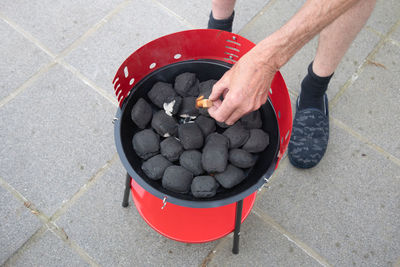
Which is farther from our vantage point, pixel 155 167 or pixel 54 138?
pixel 54 138

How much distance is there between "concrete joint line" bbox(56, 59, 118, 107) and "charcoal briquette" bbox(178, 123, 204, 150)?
636 millimetres

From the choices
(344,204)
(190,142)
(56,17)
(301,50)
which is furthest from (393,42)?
(56,17)

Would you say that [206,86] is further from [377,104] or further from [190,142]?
[377,104]

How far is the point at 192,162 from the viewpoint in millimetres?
1188

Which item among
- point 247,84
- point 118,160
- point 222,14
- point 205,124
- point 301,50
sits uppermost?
point 247,84

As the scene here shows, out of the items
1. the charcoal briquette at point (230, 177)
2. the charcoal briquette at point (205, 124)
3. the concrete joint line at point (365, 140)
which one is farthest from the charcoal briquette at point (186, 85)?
the concrete joint line at point (365, 140)

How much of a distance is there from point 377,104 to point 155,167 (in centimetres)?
127

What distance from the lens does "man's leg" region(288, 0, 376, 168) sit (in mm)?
1375

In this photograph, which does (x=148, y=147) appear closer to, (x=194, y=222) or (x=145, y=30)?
(x=194, y=222)

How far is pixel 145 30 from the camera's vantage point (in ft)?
6.35

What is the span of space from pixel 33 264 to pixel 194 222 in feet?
2.20

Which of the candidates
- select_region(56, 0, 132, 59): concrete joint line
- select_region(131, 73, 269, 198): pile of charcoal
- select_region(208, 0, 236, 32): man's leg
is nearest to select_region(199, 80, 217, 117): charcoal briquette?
select_region(131, 73, 269, 198): pile of charcoal

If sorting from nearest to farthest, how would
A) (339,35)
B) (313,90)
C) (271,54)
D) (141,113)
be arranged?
(271,54) < (141,113) < (339,35) < (313,90)

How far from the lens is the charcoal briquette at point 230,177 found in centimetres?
115
